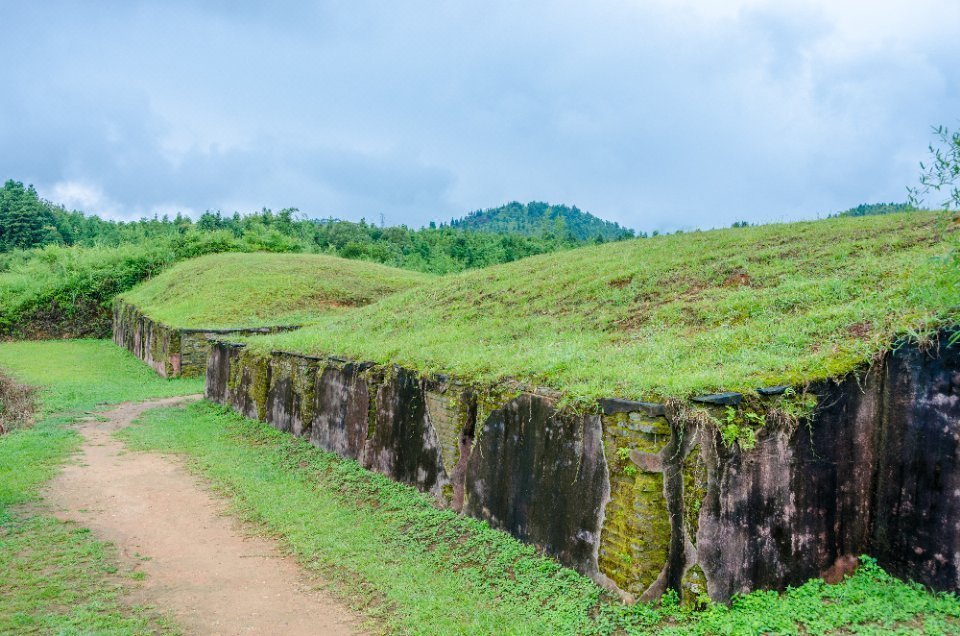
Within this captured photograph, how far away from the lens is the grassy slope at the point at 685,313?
4777 millimetres

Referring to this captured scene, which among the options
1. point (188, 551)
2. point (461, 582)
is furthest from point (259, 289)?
point (461, 582)

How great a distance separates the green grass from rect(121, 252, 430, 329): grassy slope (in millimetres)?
11297

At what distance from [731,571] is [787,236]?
23.8ft

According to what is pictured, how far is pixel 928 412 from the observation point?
4.23m

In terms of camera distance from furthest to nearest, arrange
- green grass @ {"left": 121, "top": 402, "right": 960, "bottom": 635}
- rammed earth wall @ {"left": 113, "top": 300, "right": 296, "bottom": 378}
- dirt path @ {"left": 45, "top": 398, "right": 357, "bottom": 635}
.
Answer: rammed earth wall @ {"left": 113, "top": 300, "right": 296, "bottom": 378} < dirt path @ {"left": 45, "top": 398, "right": 357, "bottom": 635} < green grass @ {"left": 121, "top": 402, "right": 960, "bottom": 635}

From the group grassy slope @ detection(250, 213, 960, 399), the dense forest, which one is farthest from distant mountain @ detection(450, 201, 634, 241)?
grassy slope @ detection(250, 213, 960, 399)

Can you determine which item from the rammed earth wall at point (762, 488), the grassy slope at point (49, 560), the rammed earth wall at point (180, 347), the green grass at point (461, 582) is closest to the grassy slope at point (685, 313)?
the rammed earth wall at point (762, 488)

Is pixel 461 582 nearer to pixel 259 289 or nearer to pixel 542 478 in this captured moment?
pixel 542 478

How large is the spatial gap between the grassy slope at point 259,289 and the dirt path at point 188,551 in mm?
9533

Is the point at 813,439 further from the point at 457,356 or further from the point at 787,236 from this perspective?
the point at 787,236

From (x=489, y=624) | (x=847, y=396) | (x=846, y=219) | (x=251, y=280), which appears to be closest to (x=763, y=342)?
(x=847, y=396)

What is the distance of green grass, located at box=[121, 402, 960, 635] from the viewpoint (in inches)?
153

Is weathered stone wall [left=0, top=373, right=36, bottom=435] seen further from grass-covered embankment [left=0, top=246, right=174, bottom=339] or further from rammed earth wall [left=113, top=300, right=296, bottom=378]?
grass-covered embankment [left=0, top=246, right=174, bottom=339]

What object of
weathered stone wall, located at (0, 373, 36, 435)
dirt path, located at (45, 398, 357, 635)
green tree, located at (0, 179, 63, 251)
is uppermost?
green tree, located at (0, 179, 63, 251)
